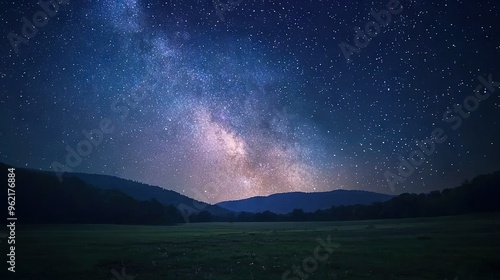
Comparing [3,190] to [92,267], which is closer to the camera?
[92,267]

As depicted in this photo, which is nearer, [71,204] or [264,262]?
[264,262]

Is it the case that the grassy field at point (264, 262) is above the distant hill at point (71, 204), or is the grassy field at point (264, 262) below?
below

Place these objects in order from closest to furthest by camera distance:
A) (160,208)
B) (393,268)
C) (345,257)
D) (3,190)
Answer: (393,268)
(345,257)
(3,190)
(160,208)

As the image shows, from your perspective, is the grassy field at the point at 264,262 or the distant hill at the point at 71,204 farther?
the distant hill at the point at 71,204

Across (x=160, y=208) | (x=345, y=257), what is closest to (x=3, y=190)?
(x=160, y=208)

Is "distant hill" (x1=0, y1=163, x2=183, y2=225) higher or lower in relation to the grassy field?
higher

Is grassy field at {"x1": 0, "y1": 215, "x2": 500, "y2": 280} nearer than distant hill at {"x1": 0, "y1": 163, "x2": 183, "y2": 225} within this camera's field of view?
Yes

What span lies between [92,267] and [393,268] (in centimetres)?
2070

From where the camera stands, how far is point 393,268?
24297 mm

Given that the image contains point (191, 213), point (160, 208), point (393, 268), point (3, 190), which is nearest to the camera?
point (393, 268)

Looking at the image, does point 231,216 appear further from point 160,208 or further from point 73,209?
point 73,209

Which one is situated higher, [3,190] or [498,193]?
[3,190]

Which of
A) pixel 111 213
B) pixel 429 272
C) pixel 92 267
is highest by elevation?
pixel 111 213

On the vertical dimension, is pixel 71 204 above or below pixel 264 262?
above
